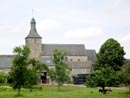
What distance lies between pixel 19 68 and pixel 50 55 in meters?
73.2

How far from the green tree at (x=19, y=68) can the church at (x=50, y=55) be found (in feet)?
170

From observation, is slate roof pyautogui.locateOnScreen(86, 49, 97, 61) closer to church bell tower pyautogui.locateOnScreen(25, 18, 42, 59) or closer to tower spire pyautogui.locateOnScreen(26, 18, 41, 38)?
church bell tower pyautogui.locateOnScreen(25, 18, 42, 59)

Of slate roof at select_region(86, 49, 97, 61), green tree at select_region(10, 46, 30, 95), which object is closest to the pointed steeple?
slate roof at select_region(86, 49, 97, 61)

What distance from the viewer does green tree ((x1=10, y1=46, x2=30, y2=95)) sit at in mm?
67438

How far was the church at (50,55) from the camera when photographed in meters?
125

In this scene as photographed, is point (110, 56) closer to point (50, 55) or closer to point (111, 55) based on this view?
point (111, 55)

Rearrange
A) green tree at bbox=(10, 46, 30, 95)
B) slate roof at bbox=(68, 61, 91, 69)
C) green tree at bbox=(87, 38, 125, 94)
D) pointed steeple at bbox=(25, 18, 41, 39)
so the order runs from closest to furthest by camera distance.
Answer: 1. green tree at bbox=(10, 46, 30, 95)
2. green tree at bbox=(87, 38, 125, 94)
3. slate roof at bbox=(68, 61, 91, 69)
4. pointed steeple at bbox=(25, 18, 41, 39)

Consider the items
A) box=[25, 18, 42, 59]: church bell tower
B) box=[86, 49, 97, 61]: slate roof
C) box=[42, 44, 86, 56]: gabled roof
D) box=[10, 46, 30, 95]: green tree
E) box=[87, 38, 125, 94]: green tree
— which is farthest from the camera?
box=[86, 49, 97, 61]: slate roof

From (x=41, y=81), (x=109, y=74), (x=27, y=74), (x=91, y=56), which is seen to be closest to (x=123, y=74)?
(x=109, y=74)

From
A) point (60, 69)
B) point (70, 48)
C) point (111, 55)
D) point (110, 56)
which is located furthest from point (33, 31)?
point (110, 56)

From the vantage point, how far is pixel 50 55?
140750 mm

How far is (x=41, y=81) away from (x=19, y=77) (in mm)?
53538

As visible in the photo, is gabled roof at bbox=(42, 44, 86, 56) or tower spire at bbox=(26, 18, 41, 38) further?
gabled roof at bbox=(42, 44, 86, 56)

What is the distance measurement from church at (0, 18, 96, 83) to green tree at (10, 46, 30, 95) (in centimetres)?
5185
